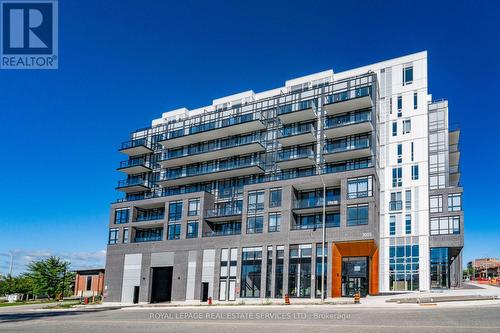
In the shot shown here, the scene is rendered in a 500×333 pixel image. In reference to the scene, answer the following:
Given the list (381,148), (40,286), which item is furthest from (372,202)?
(40,286)

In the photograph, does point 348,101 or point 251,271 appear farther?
point 348,101

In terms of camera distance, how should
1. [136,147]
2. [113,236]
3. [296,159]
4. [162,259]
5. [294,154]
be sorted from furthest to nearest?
[136,147]
[113,236]
[162,259]
[294,154]
[296,159]

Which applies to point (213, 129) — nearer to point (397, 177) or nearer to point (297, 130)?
point (297, 130)

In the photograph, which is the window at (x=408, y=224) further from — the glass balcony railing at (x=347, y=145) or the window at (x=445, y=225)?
the glass balcony railing at (x=347, y=145)

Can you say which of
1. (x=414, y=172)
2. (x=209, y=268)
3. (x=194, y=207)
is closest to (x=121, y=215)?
(x=194, y=207)

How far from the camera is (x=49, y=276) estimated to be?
78.2 meters

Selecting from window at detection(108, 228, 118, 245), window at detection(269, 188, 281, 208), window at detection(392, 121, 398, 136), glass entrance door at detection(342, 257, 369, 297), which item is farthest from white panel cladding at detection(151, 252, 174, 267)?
window at detection(392, 121, 398, 136)

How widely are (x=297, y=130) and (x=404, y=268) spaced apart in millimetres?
22074

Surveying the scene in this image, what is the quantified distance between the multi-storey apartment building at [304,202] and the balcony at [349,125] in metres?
0.17

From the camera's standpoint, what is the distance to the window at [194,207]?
63750mm

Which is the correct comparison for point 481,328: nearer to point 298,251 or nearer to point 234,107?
point 298,251

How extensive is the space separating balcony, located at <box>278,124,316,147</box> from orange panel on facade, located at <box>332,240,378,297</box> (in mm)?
15792

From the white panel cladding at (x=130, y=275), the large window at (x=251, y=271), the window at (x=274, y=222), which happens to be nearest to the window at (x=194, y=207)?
the white panel cladding at (x=130, y=275)

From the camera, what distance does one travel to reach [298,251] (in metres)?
53.4
